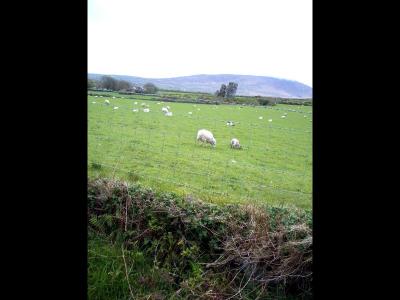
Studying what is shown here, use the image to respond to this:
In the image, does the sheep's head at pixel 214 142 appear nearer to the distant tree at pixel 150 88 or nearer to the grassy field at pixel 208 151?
the grassy field at pixel 208 151

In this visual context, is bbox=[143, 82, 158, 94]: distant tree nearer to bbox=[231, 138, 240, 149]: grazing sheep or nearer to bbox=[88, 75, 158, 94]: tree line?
bbox=[88, 75, 158, 94]: tree line

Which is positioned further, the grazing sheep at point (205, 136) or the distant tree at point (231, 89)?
the grazing sheep at point (205, 136)

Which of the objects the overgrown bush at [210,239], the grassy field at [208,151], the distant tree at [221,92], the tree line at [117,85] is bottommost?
the overgrown bush at [210,239]

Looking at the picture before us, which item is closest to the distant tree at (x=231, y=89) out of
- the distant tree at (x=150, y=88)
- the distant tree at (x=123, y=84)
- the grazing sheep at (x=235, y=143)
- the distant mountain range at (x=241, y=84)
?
the distant mountain range at (x=241, y=84)

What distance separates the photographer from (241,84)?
3.68m

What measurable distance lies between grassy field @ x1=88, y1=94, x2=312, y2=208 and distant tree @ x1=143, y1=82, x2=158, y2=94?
116 millimetres

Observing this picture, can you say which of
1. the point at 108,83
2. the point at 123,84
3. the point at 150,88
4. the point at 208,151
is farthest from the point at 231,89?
the point at 108,83

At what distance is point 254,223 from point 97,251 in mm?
1200

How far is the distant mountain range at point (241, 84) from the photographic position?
3.49m

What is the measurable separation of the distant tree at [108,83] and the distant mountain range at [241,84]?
0.08 m

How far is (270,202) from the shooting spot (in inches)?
127
